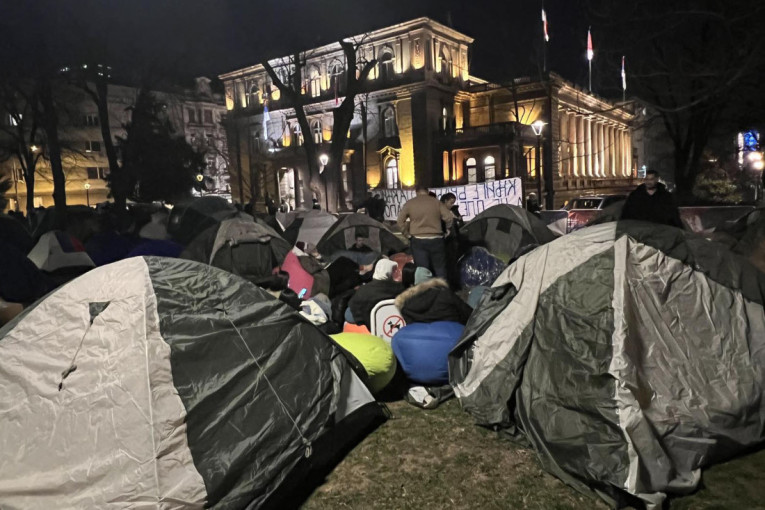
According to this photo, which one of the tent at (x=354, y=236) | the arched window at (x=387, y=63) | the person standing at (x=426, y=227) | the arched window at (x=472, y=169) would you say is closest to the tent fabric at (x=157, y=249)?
the tent at (x=354, y=236)

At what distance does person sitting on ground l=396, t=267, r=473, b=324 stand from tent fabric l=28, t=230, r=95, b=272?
9076 mm

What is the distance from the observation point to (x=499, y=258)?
10250 mm

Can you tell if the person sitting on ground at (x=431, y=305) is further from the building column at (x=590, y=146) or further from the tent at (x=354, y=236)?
the building column at (x=590, y=146)

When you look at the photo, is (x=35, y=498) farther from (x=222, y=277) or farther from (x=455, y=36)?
(x=455, y=36)

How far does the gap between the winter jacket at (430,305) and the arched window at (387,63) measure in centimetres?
4512

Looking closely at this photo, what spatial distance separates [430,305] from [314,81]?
50.8 meters

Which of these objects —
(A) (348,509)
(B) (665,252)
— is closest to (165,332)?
(A) (348,509)

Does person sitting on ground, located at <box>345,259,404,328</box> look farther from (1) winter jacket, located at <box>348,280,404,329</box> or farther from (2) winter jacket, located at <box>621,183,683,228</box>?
(2) winter jacket, located at <box>621,183,683,228</box>

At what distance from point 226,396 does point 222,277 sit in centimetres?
103

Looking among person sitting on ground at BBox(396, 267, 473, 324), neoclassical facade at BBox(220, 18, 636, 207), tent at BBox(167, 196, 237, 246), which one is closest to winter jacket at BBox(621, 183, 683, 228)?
person sitting on ground at BBox(396, 267, 473, 324)

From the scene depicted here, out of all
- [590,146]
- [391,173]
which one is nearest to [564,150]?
[590,146]

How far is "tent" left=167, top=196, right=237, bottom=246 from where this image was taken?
16.5 m

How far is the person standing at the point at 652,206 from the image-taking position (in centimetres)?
755

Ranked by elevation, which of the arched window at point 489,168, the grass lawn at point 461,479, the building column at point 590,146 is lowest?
the grass lawn at point 461,479
